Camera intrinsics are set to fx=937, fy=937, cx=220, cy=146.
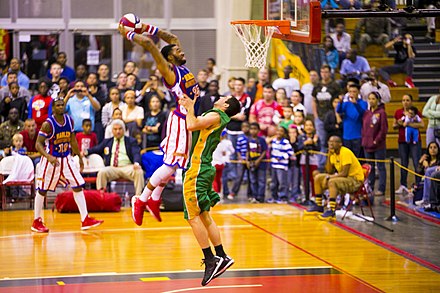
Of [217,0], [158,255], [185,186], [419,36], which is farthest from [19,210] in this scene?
[419,36]

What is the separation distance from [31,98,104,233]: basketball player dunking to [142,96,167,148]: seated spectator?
342cm

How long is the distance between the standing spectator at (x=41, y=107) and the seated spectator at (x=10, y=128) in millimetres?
500

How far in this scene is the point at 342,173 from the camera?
15.2 meters

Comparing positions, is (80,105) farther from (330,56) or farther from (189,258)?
(189,258)

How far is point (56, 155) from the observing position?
14.3 metres

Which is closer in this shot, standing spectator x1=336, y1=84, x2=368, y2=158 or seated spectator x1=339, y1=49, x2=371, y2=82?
standing spectator x1=336, y1=84, x2=368, y2=158

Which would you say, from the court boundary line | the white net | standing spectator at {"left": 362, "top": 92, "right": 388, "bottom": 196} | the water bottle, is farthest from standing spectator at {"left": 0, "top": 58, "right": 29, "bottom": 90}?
the court boundary line

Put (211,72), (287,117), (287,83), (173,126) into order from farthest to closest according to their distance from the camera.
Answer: (211,72) → (287,83) → (287,117) → (173,126)

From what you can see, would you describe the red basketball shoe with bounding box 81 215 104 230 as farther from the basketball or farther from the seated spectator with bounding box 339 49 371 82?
the seated spectator with bounding box 339 49 371 82

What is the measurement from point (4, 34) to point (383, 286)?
13.9 metres

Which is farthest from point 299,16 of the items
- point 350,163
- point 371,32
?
point 371,32

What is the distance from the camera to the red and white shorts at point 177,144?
37.7 feet

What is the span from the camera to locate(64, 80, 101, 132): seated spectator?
58.5 ft

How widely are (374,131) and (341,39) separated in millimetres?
4999
